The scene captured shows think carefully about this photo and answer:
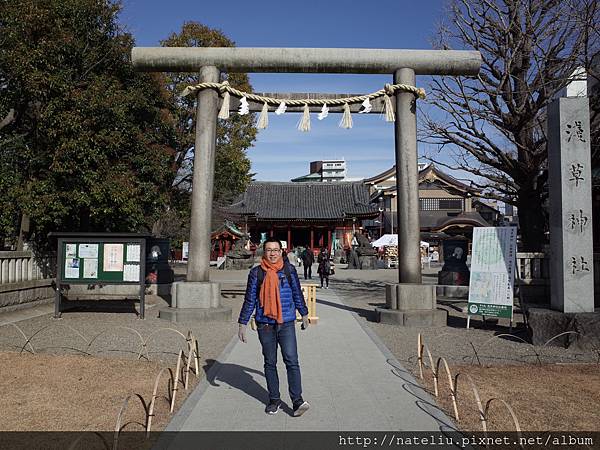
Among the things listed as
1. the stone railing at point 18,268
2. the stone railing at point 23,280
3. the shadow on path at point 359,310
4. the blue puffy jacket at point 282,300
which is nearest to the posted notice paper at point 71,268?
the stone railing at point 23,280

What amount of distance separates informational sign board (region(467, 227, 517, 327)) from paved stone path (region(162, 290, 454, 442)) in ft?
8.81

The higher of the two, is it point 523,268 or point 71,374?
point 523,268

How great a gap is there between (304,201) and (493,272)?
34511mm

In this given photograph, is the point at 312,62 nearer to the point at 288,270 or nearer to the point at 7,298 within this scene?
the point at 288,270

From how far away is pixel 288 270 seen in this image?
15.8ft

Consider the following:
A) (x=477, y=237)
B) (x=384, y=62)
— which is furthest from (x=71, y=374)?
(x=384, y=62)

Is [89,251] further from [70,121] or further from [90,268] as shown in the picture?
[70,121]

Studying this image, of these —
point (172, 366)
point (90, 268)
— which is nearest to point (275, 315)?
point (172, 366)

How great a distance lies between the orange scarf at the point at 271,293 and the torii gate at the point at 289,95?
5.77m

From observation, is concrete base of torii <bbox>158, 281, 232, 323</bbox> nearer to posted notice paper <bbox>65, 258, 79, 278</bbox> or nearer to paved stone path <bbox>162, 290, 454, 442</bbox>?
posted notice paper <bbox>65, 258, 79, 278</bbox>

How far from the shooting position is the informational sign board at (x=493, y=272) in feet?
30.4

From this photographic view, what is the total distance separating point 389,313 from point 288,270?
568 cm

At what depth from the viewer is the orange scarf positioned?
459 cm

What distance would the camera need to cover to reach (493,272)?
31.2 ft
